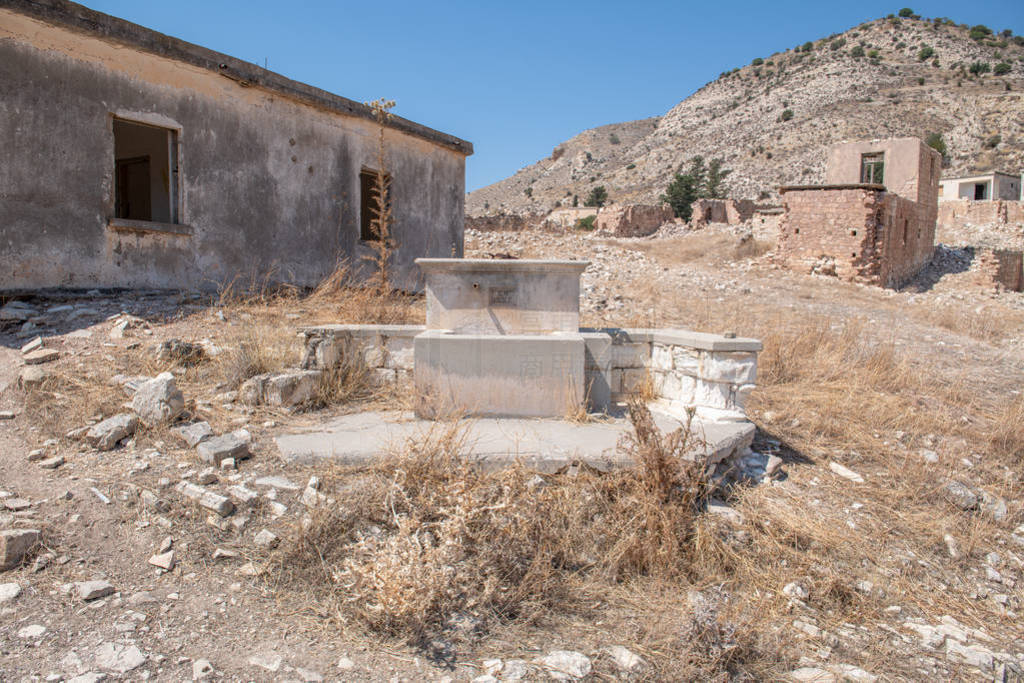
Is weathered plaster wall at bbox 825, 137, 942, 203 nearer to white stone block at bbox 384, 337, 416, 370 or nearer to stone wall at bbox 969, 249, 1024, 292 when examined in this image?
stone wall at bbox 969, 249, 1024, 292

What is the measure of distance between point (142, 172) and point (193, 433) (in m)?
9.85

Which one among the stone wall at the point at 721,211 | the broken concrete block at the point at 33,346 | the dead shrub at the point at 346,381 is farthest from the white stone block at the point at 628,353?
the stone wall at the point at 721,211

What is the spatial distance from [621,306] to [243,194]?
20.4 ft

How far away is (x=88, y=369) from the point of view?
5180 millimetres

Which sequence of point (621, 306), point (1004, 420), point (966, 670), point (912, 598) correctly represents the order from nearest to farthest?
1. point (966, 670)
2. point (912, 598)
3. point (1004, 420)
4. point (621, 306)

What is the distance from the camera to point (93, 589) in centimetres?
281

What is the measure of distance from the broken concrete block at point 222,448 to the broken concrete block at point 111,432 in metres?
0.51

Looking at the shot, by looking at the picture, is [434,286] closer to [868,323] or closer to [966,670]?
[966,670]

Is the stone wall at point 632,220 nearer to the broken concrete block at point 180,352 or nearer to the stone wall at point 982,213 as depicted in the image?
the stone wall at point 982,213

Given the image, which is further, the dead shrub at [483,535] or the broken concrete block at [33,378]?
the broken concrete block at [33,378]

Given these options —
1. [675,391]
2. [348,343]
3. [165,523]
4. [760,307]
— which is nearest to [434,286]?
[348,343]

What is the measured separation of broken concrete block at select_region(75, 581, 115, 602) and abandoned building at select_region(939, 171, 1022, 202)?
42.6 m

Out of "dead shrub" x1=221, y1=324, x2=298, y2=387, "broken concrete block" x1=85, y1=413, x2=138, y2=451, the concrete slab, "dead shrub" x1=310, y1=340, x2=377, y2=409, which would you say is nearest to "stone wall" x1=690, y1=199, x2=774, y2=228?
"dead shrub" x1=221, y1=324, x2=298, y2=387

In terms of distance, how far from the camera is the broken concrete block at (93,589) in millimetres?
2787
